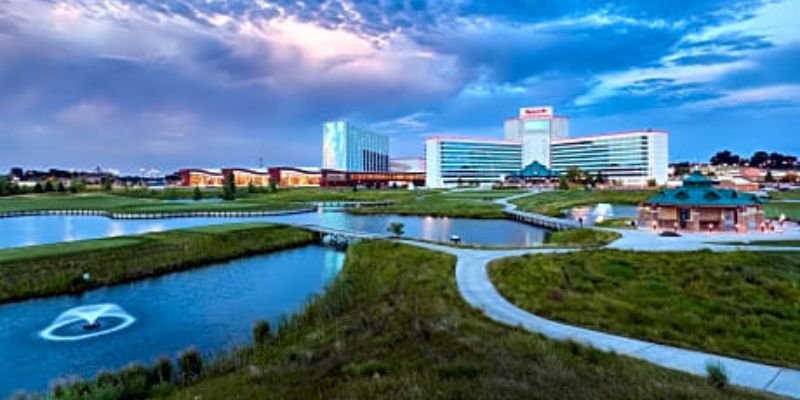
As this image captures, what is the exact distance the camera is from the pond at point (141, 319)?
787 inches

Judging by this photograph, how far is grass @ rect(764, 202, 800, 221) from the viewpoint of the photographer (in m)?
54.6

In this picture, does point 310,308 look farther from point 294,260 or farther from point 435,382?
point 294,260

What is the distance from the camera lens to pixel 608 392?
31.9 ft

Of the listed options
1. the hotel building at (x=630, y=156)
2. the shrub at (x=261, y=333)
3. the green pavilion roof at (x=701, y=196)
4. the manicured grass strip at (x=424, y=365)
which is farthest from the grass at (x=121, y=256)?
the hotel building at (x=630, y=156)

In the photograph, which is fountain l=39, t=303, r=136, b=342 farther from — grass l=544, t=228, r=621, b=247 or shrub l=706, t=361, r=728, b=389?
grass l=544, t=228, r=621, b=247

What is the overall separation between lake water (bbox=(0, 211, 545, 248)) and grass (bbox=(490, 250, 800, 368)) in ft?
72.5

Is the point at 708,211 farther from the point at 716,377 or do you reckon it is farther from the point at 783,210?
the point at 716,377

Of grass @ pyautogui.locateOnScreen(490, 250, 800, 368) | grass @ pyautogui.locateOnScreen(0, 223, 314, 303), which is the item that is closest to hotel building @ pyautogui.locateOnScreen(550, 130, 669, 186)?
grass @ pyautogui.locateOnScreen(0, 223, 314, 303)

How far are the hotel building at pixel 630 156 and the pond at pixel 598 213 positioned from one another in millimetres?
106548

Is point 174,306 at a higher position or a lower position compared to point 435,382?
lower

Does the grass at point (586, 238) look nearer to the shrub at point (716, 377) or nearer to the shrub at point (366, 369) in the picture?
the shrub at point (716, 377)

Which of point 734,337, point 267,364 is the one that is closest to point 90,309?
point 267,364

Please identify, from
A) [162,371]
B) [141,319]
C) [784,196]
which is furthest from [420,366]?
[784,196]

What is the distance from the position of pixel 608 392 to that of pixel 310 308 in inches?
623
